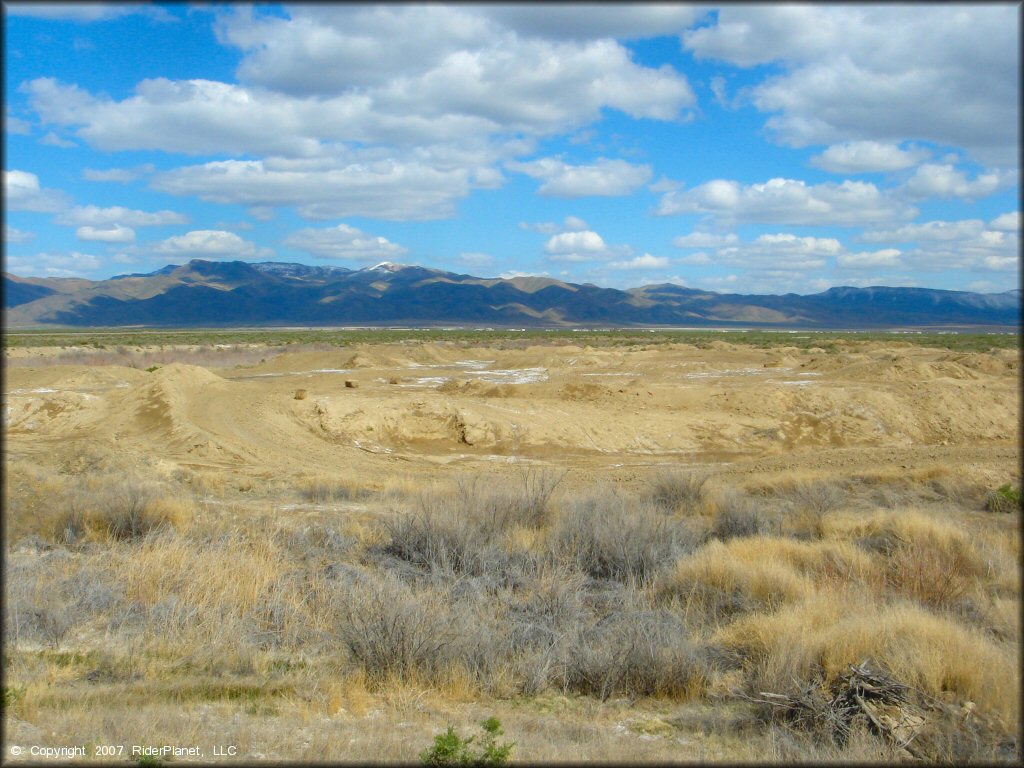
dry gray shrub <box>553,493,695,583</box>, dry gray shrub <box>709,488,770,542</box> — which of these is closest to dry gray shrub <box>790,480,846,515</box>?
dry gray shrub <box>709,488,770,542</box>

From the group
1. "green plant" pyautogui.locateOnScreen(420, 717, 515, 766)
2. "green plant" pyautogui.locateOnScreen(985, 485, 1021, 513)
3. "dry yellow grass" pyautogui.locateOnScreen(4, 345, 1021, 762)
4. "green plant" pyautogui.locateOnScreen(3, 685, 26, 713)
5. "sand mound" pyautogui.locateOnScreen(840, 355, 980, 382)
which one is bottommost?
"green plant" pyautogui.locateOnScreen(985, 485, 1021, 513)

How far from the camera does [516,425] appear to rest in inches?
1003

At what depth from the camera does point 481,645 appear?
7.18 meters

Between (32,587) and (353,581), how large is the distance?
12.1 feet

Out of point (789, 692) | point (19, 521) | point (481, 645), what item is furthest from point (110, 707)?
point (19, 521)

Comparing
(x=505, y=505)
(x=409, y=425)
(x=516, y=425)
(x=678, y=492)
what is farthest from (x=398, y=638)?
(x=409, y=425)

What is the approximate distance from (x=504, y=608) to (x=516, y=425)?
16.8 meters

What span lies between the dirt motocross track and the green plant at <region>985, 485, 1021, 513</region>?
8.01 feet

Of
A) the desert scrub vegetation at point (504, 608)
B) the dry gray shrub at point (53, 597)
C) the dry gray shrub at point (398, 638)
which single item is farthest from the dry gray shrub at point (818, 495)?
the dry gray shrub at point (53, 597)

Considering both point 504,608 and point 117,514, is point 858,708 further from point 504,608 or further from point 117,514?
point 117,514

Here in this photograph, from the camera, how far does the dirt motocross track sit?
21516 mm

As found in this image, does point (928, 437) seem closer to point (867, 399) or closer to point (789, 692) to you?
point (867, 399)

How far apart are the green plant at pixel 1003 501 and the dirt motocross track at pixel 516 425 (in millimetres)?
2441

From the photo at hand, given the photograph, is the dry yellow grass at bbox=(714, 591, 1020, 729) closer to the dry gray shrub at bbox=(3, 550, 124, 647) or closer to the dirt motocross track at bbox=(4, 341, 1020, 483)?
the dry gray shrub at bbox=(3, 550, 124, 647)
